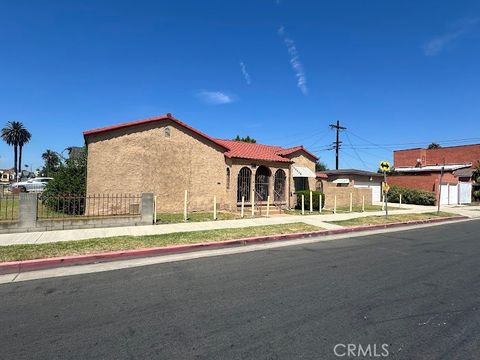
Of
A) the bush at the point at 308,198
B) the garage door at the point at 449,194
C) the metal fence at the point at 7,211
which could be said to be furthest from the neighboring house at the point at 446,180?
the metal fence at the point at 7,211

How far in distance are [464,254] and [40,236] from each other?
37.7ft

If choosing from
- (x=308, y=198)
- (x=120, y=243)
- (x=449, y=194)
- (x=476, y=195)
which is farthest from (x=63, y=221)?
(x=476, y=195)

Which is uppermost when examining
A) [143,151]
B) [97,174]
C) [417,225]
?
[143,151]

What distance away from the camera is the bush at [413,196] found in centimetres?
2923

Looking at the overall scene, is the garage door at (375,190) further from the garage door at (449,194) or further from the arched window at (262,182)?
the arched window at (262,182)

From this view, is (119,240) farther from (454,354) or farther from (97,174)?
(454,354)

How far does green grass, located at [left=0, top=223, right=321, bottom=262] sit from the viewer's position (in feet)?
25.7

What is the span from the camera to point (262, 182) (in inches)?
813

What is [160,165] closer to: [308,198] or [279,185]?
[279,185]

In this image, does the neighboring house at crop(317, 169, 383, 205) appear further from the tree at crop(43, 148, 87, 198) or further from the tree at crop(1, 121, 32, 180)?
the tree at crop(1, 121, 32, 180)

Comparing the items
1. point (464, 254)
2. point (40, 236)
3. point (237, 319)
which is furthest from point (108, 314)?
point (464, 254)

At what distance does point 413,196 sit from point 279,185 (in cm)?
1539

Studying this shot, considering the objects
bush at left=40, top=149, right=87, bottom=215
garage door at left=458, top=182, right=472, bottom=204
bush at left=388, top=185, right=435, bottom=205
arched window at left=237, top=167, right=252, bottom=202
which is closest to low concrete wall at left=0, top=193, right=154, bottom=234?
bush at left=40, top=149, right=87, bottom=215

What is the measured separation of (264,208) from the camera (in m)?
19.6
